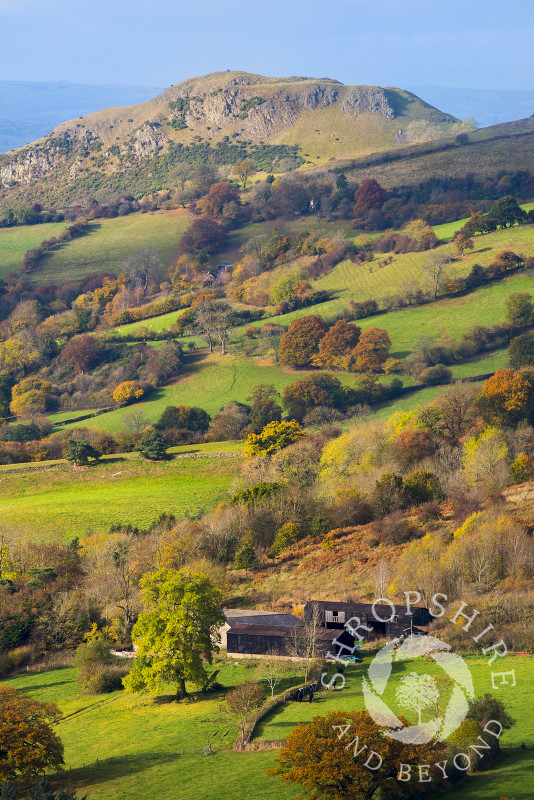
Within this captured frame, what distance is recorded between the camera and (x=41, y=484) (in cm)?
8688

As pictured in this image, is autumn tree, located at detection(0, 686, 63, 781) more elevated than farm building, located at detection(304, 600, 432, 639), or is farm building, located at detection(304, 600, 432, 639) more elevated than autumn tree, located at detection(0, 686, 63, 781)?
autumn tree, located at detection(0, 686, 63, 781)

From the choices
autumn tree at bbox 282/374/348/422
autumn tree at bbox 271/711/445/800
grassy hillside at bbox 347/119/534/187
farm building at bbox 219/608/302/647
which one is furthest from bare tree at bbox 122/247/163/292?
autumn tree at bbox 271/711/445/800

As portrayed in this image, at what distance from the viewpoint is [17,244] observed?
7549 inches

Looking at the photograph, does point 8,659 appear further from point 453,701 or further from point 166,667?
point 453,701

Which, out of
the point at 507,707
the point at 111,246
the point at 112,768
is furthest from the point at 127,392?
the point at 507,707

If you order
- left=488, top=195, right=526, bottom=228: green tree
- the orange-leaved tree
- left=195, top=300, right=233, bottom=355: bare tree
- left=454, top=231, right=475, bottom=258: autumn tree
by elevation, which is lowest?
the orange-leaved tree

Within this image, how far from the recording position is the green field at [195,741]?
2958 centimetres

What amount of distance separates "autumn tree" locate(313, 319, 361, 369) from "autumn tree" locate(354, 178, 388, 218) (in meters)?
63.5

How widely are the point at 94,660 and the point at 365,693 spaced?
57.1 ft

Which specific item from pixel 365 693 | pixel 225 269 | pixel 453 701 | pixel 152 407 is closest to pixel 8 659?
pixel 365 693

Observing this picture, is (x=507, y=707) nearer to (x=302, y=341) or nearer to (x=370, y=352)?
(x=370, y=352)

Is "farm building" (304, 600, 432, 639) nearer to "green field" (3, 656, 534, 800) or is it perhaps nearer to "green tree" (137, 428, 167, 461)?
"green field" (3, 656, 534, 800)

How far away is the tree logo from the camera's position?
2978cm

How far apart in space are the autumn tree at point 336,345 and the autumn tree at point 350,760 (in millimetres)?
85445
